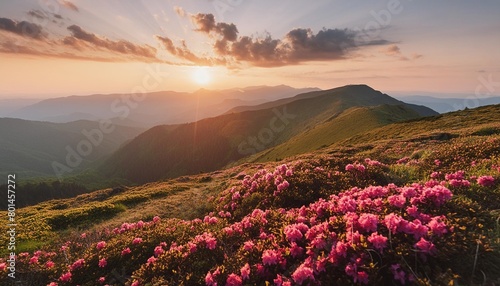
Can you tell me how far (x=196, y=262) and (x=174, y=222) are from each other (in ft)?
17.9

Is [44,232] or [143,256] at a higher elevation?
[143,256]

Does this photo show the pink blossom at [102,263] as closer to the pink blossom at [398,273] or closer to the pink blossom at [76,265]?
the pink blossom at [76,265]

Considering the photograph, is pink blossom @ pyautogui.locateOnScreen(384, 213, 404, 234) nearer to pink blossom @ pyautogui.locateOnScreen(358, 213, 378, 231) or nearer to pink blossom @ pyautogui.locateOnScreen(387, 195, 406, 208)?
pink blossom @ pyautogui.locateOnScreen(358, 213, 378, 231)

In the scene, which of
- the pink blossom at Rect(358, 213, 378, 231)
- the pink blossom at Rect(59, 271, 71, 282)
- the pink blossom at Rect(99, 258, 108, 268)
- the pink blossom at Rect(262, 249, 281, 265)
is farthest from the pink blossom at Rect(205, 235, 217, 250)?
the pink blossom at Rect(59, 271, 71, 282)

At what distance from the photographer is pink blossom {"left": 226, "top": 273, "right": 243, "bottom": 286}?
621 cm

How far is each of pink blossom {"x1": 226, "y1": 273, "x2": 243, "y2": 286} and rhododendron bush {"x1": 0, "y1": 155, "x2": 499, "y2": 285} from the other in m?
0.02

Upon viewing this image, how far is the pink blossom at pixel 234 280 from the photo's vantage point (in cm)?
621

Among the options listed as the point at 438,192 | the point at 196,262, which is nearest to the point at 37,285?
the point at 196,262

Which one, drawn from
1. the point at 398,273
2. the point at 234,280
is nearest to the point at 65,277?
the point at 234,280

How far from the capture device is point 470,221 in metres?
6.33

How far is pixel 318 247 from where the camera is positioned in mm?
6273

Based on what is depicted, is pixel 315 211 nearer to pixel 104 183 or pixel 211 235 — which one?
pixel 211 235

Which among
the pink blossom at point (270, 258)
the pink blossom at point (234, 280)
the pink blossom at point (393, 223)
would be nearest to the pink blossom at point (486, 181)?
the pink blossom at point (393, 223)

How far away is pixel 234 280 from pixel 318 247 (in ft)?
6.69
